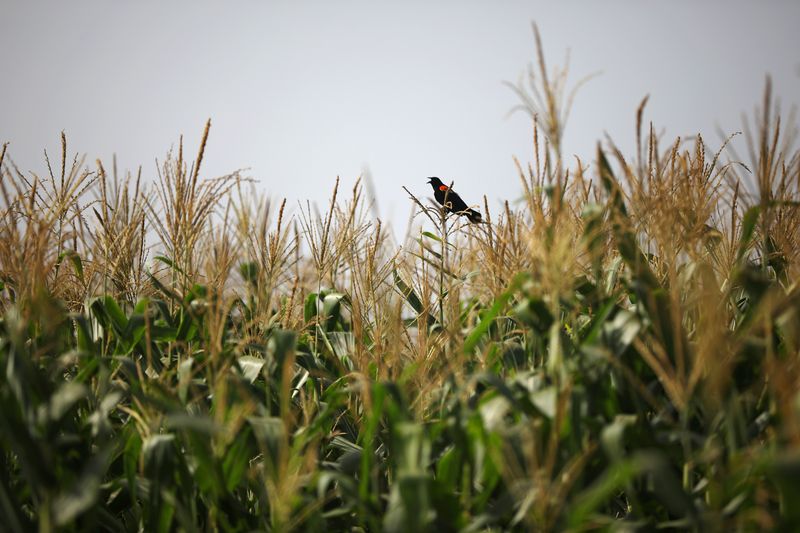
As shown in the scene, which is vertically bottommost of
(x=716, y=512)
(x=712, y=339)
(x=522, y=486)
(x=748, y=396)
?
(x=716, y=512)

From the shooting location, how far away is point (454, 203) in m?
4.34

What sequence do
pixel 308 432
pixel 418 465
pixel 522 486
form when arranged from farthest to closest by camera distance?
pixel 308 432
pixel 418 465
pixel 522 486

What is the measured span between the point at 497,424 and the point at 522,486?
16 cm

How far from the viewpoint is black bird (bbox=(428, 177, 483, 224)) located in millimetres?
2744

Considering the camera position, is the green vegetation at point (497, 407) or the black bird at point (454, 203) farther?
the black bird at point (454, 203)

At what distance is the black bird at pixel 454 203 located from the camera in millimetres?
2744

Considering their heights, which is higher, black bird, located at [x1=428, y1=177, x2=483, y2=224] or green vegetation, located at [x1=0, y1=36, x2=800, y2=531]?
black bird, located at [x1=428, y1=177, x2=483, y2=224]

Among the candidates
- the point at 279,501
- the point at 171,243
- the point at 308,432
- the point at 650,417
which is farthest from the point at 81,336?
the point at 650,417

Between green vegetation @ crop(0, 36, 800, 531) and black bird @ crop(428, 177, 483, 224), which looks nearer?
green vegetation @ crop(0, 36, 800, 531)

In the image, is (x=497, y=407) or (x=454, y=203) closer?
(x=497, y=407)

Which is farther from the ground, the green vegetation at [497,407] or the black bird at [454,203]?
the black bird at [454,203]

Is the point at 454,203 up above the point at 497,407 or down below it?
above

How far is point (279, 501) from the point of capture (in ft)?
4.80

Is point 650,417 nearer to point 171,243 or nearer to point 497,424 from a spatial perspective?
point 497,424
